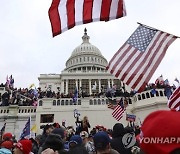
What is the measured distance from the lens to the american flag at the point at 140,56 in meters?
6.26

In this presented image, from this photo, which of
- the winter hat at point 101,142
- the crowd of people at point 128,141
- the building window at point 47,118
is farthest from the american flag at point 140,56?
the building window at point 47,118

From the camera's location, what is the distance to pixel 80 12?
5898 millimetres

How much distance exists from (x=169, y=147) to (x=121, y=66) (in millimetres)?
5537

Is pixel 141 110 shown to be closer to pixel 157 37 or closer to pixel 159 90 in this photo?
pixel 159 90

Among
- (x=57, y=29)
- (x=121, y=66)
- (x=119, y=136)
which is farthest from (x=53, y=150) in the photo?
(x=121, y=66)

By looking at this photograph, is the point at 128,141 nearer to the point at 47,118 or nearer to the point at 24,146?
the point at 24,146

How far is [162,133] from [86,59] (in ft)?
251

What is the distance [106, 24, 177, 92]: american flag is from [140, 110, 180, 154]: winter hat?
4.73m

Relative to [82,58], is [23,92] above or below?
below

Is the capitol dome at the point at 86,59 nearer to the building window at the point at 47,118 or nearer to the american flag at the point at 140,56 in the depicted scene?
the building window at the point at 47,118

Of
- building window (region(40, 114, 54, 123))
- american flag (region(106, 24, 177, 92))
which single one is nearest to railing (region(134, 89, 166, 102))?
building window (region(40, 114, 54, 123))

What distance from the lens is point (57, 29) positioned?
5969 millimetres

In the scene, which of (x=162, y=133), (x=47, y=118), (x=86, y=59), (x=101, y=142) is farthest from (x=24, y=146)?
(x=86, y=59)

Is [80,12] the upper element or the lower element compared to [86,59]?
lower
